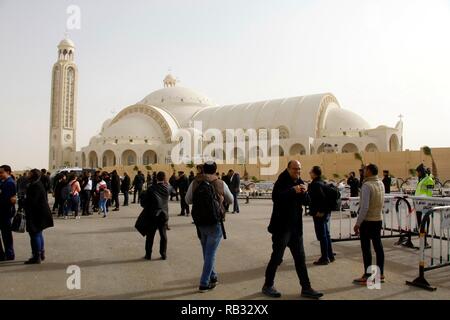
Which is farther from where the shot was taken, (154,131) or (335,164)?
(154,131)

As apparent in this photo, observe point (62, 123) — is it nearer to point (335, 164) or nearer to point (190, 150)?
point (190, 150)

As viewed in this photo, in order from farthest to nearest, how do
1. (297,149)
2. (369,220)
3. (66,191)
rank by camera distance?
1. (297,149)
2. (66,191)
3. (369,220)

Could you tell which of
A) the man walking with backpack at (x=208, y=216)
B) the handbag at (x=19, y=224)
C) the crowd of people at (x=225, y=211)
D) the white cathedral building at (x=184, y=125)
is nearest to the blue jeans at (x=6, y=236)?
the crowd of people at (x=225, y=211)

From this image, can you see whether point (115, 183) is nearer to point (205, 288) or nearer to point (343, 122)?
point (205, 288)

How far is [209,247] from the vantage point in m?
4.76

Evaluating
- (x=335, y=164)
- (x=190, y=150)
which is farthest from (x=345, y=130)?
(x=190, y=150)

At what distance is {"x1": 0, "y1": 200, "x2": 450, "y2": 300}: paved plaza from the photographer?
4637 mm

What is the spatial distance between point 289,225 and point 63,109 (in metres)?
63.6

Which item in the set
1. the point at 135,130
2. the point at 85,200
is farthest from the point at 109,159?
the point at 85,200

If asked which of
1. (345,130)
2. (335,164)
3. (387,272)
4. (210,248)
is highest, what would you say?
(345,130)

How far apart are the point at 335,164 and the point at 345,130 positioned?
38.1ft

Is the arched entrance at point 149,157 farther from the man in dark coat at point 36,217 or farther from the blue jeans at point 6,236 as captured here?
the man in dark coat at point 36,217

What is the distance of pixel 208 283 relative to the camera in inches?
187

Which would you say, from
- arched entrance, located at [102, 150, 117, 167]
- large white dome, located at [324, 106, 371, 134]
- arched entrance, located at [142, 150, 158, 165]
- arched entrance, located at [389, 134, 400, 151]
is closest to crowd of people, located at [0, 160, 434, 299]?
arched entrance, located at [389, 134, 400, 151]
